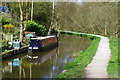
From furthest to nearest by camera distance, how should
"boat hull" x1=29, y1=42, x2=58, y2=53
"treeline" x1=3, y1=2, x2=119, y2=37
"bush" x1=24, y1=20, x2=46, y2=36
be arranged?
"bush" x1=24, y1=20, x2=46, y2=36
"treeline" x1=3, y1=2, x2=119, y2=37
"boat hull" x1=29, y1=42, x2=58, y2=53

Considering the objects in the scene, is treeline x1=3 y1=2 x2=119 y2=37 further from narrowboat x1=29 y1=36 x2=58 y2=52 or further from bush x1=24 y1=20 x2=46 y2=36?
narrowboat x1=29 y1=36 x2=58 y2=52

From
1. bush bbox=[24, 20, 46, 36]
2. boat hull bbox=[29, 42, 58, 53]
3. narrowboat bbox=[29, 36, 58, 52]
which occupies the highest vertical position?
bush bbox=[24, 20, 46, 36]

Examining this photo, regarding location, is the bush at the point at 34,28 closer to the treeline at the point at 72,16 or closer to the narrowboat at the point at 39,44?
the treeline at the point at 72,16

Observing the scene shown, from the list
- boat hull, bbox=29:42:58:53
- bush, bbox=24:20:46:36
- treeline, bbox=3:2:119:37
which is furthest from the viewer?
bush, bbox=24:20:46:36

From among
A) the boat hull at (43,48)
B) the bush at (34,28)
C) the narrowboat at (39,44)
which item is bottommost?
the boat hull at (43,48)

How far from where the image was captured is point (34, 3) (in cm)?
3195

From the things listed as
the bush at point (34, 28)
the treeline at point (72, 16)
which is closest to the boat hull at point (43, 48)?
the treeline at point (72, 16)

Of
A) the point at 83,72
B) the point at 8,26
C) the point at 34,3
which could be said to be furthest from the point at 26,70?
the point at 34,3

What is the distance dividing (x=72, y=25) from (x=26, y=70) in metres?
43.8

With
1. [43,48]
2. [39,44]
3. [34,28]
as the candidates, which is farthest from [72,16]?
[39,44]

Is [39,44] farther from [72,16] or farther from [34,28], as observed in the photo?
[72,16]

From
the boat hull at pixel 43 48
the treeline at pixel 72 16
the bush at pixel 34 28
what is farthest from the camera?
the bush at pixel 34 28

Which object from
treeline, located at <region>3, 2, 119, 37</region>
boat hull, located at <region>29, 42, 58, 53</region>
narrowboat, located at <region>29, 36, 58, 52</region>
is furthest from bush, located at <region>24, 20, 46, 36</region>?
narrowboat, located at <region>29, 36, 58, 52</region>

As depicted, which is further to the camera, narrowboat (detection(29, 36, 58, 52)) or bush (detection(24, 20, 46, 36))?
bush (detection(24, 20, 46, 36))
